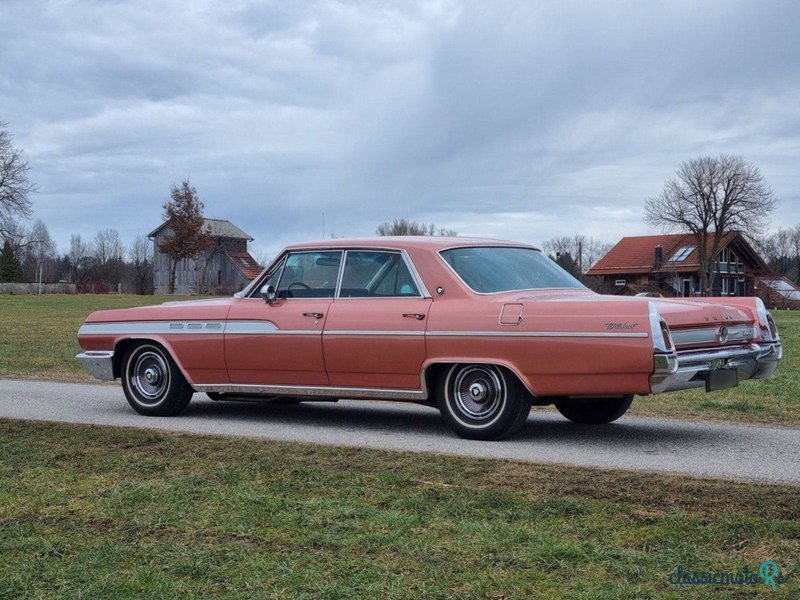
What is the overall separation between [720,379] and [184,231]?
3204 inches

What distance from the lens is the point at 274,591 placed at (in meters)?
3.90

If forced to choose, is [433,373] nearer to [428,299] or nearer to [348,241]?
[428,299]

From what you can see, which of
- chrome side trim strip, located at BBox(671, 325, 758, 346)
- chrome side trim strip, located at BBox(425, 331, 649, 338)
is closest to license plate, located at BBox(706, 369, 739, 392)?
chrome side trim strip, located at BBox(671, 325, 758, 346)

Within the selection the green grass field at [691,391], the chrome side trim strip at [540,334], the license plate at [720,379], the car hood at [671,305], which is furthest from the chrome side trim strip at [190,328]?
the green grass field at [691,391]

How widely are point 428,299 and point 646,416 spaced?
9.02ft

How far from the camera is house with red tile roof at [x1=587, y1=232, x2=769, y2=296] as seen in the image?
8806cm

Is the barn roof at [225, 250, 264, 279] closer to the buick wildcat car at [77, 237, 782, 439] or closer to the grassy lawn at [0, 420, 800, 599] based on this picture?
the buick wildcat car at [77, 237, 782, 439]

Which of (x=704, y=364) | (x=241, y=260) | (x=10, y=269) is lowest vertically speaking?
(x=704, y=364)

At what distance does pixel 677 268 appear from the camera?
88625 millimetres

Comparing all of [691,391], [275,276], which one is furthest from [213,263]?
[275,276]

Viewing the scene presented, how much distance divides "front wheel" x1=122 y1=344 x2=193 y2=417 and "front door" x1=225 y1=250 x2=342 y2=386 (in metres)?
0.69

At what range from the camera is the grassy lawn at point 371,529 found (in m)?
3.99

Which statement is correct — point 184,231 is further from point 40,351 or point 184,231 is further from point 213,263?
point 40,351

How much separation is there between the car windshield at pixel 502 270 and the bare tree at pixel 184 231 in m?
78.6
